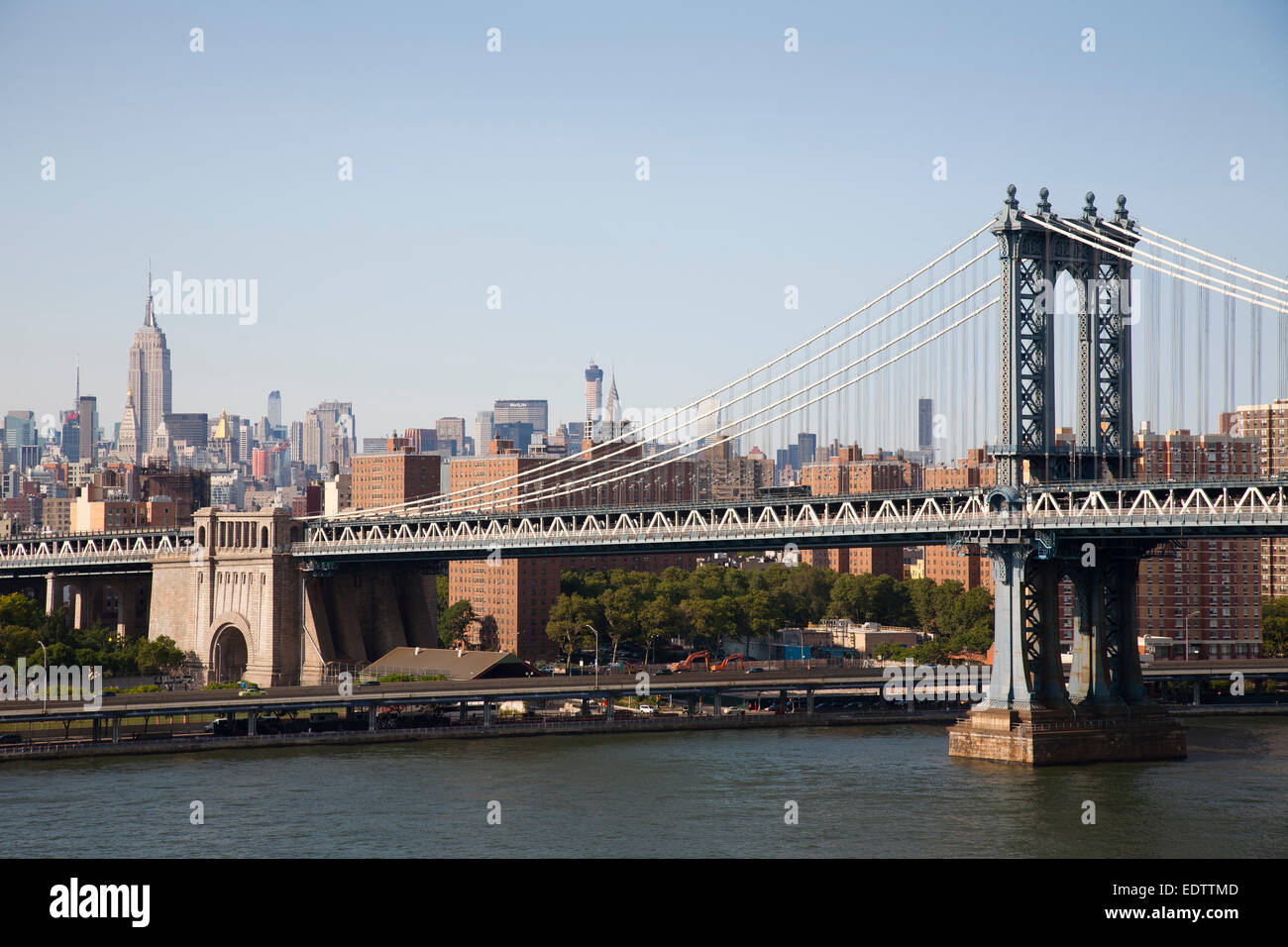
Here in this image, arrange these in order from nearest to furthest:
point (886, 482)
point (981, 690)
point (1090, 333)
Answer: point (1090, 333)
point (981, 690)
point (886, 482)

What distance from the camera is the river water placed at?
38406 millimetres

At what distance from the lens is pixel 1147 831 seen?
40.5 m

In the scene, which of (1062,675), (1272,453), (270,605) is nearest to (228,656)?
(270,605)

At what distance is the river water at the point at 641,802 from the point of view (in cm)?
3841

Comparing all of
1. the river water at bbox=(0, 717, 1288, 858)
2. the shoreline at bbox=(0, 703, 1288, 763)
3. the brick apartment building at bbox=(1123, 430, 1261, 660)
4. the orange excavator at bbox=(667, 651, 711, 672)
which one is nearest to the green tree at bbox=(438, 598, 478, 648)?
the orange excavator at bbox=(667, 651, 711, 672)

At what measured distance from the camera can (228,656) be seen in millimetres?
77188

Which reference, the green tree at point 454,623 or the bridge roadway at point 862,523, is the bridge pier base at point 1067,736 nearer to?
the bridge roadway at point 862,523

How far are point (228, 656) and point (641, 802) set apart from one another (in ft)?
123

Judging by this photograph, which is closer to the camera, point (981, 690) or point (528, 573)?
point (981, 690)

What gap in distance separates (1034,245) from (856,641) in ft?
192

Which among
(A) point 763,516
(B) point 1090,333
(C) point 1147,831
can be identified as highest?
(B) point 1090,333

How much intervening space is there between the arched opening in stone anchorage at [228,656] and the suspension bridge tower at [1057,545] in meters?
35.6
